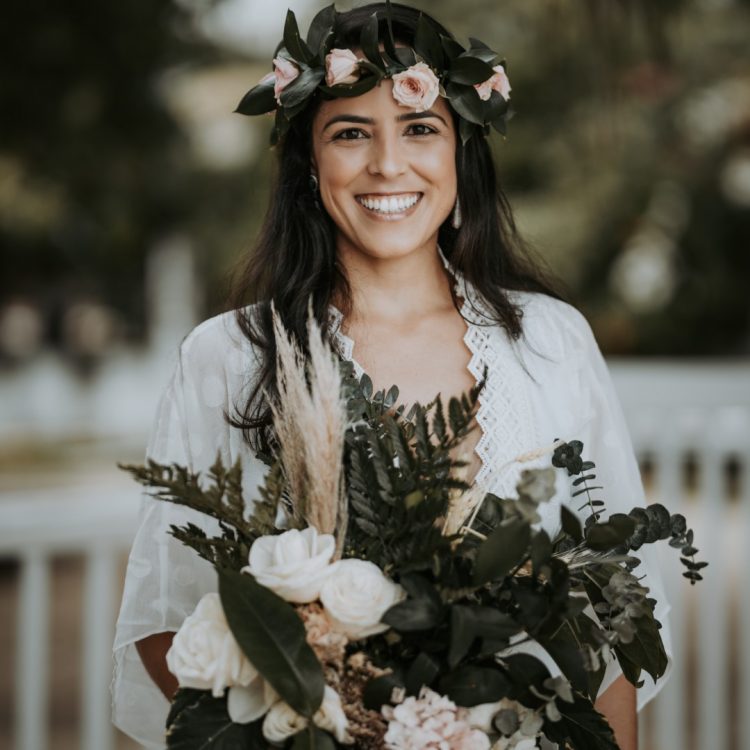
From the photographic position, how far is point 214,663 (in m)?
1.11

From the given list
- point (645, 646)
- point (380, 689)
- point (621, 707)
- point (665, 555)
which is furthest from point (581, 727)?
point (665, 555)

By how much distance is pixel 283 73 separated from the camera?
5.47 ft

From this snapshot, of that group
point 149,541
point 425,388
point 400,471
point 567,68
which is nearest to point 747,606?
point 425,388

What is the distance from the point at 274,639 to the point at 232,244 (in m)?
9.61

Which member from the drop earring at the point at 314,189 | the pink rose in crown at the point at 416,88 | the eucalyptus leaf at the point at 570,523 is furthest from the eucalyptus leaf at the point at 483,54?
the eucalyptus leaf at the point at 570,523

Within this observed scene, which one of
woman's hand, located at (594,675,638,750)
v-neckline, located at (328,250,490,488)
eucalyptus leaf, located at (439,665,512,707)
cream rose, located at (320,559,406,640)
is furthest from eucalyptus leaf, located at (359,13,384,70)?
woman's hand, located at (594,675,638,750)

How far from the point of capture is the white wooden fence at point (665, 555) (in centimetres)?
238

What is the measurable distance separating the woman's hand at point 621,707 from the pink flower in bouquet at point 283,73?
3.55ft

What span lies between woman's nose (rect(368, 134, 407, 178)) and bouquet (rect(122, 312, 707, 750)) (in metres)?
0.51

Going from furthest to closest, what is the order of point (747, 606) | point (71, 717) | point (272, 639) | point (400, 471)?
point (71, 717)
point (747, 606)
point (400, 471)
point (272, 639)

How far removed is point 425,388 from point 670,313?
7495mm

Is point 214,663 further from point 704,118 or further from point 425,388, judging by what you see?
point 704,118

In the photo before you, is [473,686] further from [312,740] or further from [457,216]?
[457,216]

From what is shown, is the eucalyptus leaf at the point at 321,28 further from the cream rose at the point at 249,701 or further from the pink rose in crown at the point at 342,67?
the cream rose at the point at 249,701
